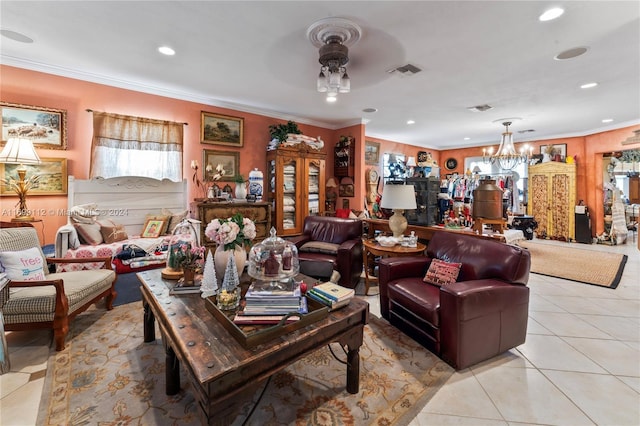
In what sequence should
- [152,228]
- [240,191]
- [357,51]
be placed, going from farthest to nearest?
[240,191], [152,228], [357,51]

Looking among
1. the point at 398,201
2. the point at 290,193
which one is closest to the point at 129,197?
the point at 290,193

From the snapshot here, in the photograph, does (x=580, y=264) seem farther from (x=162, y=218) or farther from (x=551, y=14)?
(x=162, y=218)

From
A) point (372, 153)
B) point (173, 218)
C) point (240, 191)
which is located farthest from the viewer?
point (372, 153)

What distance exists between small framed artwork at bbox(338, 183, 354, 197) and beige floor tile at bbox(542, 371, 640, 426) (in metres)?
4.17

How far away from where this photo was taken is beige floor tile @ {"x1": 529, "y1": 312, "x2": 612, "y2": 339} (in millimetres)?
2418

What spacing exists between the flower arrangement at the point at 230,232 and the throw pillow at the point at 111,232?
212 centimetres

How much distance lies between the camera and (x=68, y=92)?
10.7 ft

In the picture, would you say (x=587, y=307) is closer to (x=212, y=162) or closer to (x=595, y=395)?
(x=595, y=395)

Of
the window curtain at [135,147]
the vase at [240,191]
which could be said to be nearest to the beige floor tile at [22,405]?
the window curtain at [135,147]

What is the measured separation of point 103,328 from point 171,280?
38.0 inches

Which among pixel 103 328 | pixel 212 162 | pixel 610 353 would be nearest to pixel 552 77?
pixel 610 353

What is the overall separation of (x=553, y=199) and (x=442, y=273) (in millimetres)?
6696

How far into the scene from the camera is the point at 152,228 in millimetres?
3650

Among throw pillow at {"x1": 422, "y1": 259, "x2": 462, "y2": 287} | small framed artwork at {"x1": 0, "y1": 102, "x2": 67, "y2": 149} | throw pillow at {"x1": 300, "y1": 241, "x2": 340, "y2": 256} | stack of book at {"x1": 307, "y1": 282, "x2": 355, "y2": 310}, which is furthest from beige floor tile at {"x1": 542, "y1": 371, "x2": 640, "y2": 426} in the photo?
small framed artwork at {"x1": 0, "y1": 102, "x2": 67, "y2": 149}
